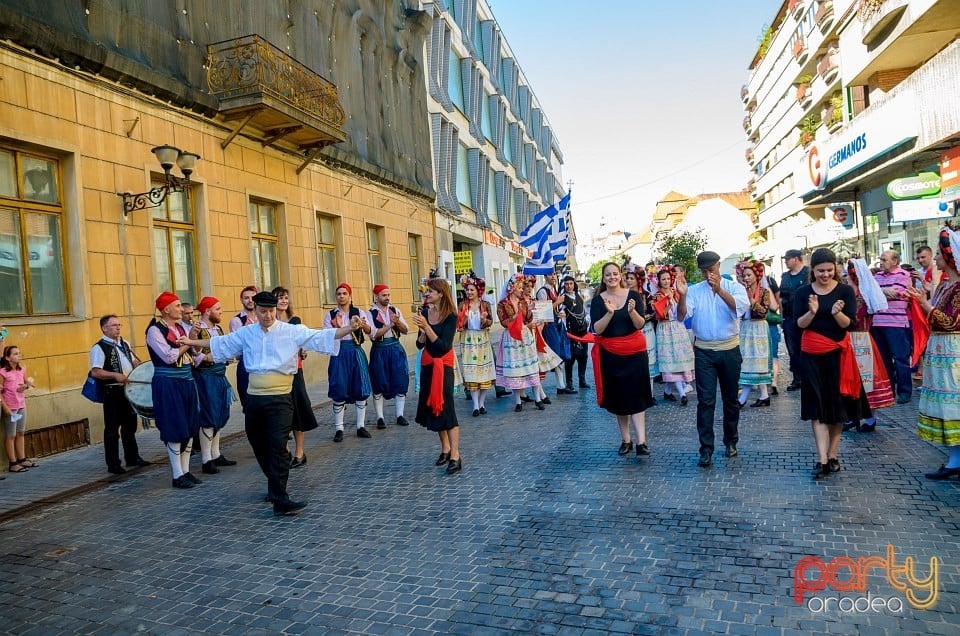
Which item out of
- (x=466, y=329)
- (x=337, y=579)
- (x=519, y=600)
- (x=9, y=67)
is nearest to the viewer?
(x=519, y=600)

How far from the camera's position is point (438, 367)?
6.68 meters

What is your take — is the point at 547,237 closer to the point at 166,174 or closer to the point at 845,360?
the point at 166,174

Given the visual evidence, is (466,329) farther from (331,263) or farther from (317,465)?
(331,263)

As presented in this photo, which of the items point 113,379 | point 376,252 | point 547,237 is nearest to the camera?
point 113,379

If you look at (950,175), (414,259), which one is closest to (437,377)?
(950,175)

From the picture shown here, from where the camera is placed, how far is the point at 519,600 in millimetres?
3645

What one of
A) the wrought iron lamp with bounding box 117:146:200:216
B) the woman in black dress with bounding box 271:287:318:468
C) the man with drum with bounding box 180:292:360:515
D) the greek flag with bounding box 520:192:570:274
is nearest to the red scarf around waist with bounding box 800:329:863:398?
the man with drum with bounding box 180:292:360:515

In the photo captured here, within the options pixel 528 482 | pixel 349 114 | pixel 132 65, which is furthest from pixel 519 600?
pixel 349 114

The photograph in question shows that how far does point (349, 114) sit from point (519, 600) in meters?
15.9

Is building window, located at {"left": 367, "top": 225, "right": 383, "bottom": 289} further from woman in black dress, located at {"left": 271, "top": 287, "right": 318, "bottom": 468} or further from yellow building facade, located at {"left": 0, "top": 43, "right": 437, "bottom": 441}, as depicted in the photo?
woman in black dress, located at {"left": 271, "top": 287, "right": 318, "bottom": 468}

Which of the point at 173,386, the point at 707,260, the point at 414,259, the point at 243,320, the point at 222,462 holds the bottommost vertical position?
the point at 222,462

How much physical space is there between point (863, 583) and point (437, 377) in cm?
404

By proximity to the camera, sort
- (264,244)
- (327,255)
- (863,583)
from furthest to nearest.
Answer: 1. (327,255)
2. (264,244)
3. (863,583)

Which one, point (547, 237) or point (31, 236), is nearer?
point (31, 236)
